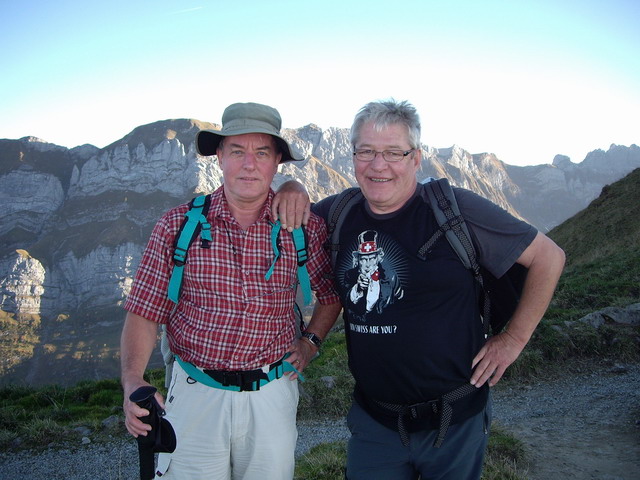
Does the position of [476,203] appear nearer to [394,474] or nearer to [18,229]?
[394,474]

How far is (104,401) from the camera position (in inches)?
Result: 450

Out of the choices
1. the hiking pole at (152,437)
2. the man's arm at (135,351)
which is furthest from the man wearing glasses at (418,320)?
the man's arm at (135,351)

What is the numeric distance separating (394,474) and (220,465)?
1.32 metres

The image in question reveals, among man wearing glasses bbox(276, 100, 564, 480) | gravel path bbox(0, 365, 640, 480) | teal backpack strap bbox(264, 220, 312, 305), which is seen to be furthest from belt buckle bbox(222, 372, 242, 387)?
gravel path bbox(0, 365, 640, 480)

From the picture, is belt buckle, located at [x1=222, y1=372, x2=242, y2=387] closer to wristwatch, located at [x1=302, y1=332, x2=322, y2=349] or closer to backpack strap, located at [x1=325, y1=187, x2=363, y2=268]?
wristwatch, located at [x1=302, y1=332, x2=322, y2=349]

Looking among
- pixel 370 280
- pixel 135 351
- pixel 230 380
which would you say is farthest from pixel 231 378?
pixel 370 280

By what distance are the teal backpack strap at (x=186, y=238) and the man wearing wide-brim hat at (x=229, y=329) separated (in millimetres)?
51

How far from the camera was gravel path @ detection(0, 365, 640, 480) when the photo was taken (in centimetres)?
573

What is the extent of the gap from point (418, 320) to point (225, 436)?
5.65 feet

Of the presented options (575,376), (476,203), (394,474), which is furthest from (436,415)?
(575,376)

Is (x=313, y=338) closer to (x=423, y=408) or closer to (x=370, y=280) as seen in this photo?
(x=370, y=280)

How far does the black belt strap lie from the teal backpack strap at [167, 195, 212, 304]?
6.18ft

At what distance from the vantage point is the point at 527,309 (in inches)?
132

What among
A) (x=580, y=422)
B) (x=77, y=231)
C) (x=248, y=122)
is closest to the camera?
(x=248, y=122)
